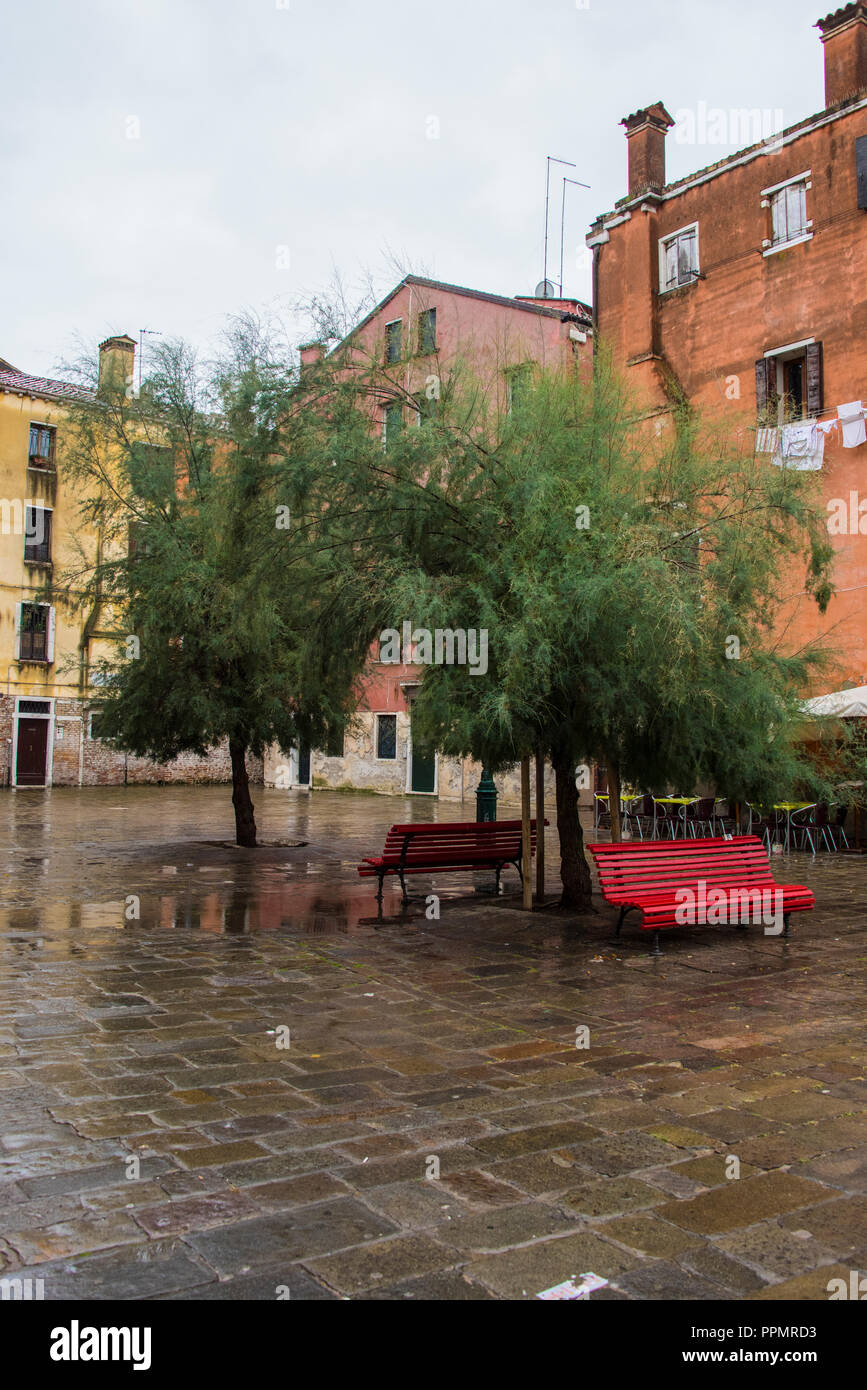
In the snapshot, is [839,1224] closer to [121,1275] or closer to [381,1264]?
[381,1264]

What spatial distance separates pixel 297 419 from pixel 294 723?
7.24 m

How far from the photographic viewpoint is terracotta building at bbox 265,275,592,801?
9.34 meters

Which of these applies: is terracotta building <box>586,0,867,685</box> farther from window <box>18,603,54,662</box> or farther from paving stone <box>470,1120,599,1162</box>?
window <box>18,603,54,662</box>

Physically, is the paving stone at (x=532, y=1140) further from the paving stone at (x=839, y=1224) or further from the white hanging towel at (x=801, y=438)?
the white hanging towel at (x=801, y=438)

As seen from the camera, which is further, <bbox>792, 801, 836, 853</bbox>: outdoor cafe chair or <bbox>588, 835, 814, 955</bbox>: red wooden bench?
<bbox>792, 801, 836, 853</bbox>: outdoor cafe chair

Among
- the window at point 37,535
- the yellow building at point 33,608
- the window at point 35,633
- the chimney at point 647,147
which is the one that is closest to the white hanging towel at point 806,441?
the chimney at point 647,147

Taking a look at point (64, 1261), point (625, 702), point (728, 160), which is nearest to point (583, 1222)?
point (64, 1261)

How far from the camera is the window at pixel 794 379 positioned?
19984 mm

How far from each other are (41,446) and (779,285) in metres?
23.3

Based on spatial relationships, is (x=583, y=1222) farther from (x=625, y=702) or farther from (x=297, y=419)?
(x=297, y=419)

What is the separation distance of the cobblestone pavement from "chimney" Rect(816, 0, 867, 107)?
1720cm

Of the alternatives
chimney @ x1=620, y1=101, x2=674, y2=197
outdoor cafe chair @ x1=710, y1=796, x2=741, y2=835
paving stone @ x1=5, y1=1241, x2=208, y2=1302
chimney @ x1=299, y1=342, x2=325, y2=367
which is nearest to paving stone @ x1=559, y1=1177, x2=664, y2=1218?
paving stone @ x1=5, y1=1241, x2=208, y2=1302

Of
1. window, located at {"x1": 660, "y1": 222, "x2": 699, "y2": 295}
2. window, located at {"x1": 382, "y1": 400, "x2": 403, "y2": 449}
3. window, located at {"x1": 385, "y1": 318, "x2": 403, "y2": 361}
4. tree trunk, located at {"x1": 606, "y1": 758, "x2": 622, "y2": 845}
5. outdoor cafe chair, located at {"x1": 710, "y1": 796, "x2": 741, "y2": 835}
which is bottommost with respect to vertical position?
outdoor cafe chair, located at {"x1": 710, "y1": 796, "x2": 741, "y2": 835}
